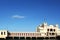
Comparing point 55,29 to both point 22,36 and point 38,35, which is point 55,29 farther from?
point 22,36

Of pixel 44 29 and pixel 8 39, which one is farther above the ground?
pixel 44 29

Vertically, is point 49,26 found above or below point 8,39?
above

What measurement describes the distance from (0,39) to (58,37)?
110 ft

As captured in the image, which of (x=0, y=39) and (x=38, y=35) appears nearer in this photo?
(x=0, y=39)

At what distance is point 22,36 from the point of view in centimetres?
8594

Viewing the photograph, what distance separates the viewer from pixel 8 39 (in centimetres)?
8288

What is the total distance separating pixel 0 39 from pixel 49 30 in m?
29.5

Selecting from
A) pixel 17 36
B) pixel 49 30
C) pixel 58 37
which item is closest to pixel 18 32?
pixel 17 36

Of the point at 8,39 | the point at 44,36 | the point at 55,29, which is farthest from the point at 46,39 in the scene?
the point at 8,39

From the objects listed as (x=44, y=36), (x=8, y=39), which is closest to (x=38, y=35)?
(x=44, y=36)

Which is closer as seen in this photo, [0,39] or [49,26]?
[0,39]

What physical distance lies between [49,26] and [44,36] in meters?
7.19

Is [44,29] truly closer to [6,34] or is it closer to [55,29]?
[55,29]

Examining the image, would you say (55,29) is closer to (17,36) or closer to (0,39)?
(17,36)
